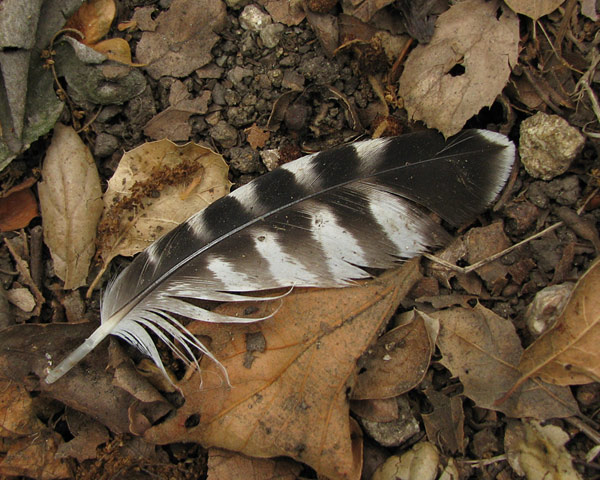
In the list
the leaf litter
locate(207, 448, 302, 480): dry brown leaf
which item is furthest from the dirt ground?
the leaf litter

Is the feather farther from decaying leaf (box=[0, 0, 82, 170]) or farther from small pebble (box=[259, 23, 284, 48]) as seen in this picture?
decaying leaf (box=[0, 0, 82, 170])

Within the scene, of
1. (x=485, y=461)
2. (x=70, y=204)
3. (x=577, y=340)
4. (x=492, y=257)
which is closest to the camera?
(x=577, y=340)

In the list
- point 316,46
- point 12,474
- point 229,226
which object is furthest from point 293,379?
point 316,46

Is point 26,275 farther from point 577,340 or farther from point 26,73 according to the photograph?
point 577,340

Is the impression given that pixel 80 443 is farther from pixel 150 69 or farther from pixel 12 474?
pixel 150 69

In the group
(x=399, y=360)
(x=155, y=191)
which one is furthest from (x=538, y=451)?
(x=155, y=191)

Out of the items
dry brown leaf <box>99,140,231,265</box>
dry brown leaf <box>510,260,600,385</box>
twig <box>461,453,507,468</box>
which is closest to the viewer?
dry brown leaf <box>510,260,600,385</box>
